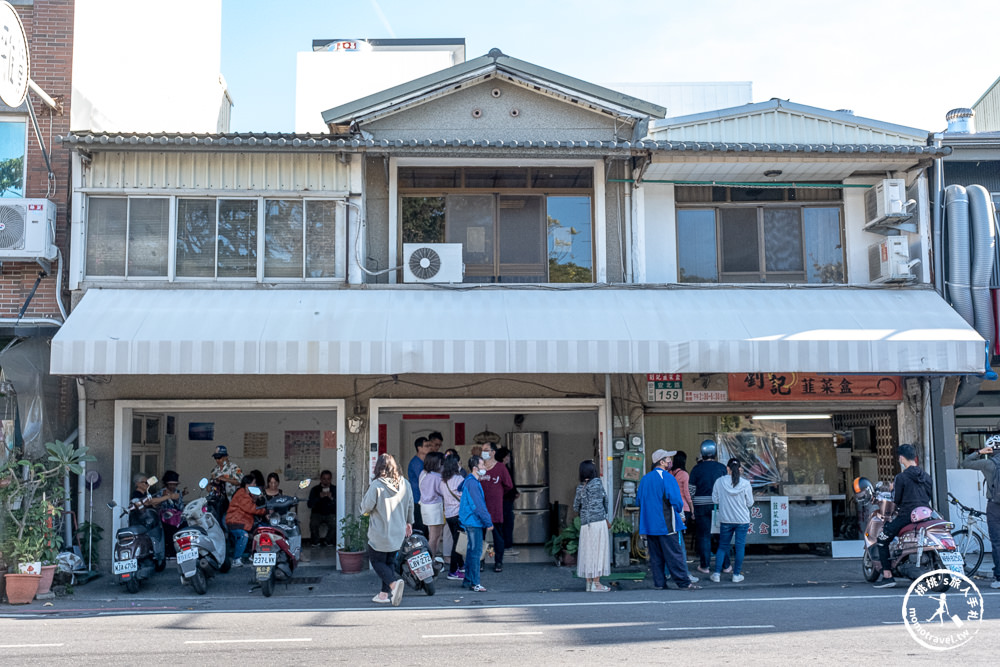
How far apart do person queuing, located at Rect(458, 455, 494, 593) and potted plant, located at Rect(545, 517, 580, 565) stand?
192 cm

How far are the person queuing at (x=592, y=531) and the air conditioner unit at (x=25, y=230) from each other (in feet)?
26.0

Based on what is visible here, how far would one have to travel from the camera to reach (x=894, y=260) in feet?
44.8

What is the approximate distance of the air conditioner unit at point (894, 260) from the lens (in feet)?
44.6

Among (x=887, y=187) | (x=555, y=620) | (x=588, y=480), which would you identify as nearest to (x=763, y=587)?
(x=588, y=480)

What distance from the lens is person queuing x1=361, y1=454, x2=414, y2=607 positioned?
995 cm

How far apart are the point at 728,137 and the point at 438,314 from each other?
5358 mm

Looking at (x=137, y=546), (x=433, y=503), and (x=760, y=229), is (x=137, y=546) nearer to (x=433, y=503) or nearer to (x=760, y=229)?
(x=433, y=503)

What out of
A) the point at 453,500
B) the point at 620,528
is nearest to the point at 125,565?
the point at 453,500

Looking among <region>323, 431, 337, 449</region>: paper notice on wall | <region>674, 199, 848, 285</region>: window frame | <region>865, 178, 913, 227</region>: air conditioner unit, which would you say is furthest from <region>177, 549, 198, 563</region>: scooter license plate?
<region>865, 178, 913, 227</region>: air conditioner unit

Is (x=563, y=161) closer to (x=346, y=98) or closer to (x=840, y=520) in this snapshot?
(x=840, y=520)

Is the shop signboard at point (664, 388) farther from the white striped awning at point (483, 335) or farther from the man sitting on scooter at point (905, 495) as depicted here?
the man sitting on scooter at point (905, 495)

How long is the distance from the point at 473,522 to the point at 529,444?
583cm

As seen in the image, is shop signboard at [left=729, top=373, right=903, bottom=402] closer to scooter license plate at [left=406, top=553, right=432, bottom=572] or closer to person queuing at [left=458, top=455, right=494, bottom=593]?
person queuing at [left=458, top=455, right=494, bottom=593]

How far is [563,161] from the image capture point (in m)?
13.9
